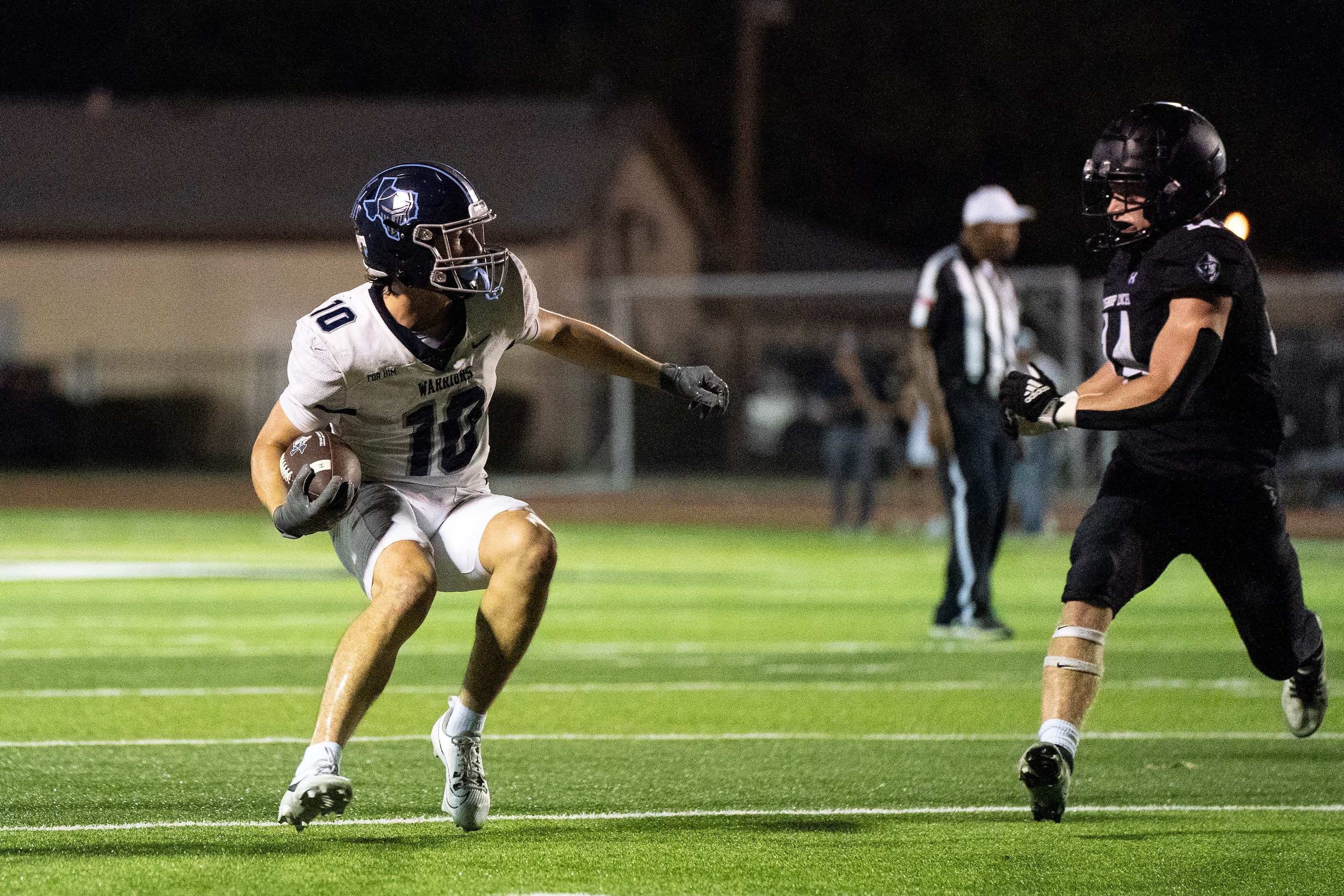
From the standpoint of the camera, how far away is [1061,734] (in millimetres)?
5570

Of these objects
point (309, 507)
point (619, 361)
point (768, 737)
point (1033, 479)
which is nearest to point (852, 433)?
point (1033, 479)

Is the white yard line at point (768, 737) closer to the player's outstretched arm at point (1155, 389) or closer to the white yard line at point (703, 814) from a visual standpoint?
the white yard line at point (703, 814)

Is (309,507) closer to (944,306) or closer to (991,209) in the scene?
(944,306)

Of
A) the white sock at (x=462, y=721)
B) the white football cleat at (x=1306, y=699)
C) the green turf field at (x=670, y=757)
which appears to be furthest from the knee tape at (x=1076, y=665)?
the white sock at (x=462, y=721)

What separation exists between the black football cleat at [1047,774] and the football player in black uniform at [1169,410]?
4.3 inches

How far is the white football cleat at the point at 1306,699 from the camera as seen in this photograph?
6477 millimetres

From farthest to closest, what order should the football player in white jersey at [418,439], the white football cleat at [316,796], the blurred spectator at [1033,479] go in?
the blurred spectator at [1033,479] → the football player in white jersey at [418,439] → the white football cleat at [316,796]

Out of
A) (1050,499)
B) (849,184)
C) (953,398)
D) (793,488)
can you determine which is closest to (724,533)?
(1050,499)

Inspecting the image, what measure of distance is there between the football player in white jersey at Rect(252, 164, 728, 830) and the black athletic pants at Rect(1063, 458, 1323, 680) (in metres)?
1.59

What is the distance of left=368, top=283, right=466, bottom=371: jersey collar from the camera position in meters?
5.60

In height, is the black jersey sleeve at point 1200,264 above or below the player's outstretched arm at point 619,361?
above

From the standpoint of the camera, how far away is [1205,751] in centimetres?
720

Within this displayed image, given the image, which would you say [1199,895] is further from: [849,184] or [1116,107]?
[849,184]

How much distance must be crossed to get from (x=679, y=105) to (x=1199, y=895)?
5107cm
